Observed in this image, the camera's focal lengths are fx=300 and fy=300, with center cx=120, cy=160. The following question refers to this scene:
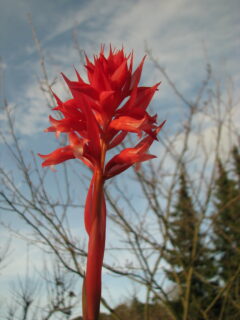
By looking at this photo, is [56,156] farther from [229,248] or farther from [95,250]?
[229,248]

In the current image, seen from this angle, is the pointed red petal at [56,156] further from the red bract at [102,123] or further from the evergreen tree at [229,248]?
the evergreen tree at [229,248]

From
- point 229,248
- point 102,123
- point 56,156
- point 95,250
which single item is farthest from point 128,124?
point 229,248

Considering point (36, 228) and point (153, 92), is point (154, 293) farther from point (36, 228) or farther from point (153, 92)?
point (153, 92)

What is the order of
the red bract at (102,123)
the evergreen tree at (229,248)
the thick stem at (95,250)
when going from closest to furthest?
the thick stem at (95,250), the red bract at (102,123), the evergreen tree at (229,248)

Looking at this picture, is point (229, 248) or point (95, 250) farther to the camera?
point (229, 248)

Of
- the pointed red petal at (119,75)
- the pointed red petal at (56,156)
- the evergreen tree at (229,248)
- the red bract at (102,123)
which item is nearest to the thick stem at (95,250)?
the red bract at (102,123)

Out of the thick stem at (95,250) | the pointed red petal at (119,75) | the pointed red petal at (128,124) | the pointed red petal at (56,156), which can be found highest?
the pointed red petal at (119,75)

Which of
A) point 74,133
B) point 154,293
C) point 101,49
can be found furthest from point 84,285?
point 154,293

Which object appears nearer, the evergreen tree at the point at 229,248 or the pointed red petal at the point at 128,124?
the pointed red petal at the point at 128,124

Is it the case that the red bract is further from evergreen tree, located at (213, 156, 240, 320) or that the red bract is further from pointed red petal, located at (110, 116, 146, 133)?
evergreen tree, located at (213, 156, 240, 320)
